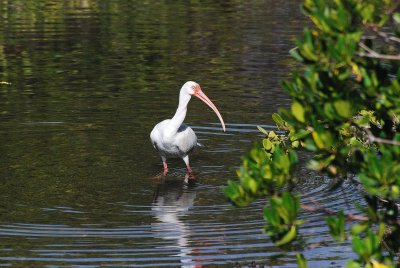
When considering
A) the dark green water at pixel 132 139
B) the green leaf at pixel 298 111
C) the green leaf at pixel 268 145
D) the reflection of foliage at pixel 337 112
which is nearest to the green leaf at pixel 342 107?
the reflection of foliage at pixel 337 112

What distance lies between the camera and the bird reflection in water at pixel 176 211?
9.61m

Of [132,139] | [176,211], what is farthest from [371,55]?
[132,139]

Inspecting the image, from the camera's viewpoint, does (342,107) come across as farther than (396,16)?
No

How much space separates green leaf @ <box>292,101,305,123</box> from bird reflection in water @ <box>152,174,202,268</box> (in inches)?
137

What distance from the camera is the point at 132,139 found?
48.8ft

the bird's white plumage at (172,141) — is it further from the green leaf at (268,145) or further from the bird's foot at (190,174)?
the green leaf at (268,145)

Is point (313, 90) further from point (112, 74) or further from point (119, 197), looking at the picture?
point (112, 74)

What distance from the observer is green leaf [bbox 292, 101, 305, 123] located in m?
5.91

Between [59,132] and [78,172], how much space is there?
7.82 feet

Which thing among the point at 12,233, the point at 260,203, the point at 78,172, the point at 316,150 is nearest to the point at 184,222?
the point at 260,203

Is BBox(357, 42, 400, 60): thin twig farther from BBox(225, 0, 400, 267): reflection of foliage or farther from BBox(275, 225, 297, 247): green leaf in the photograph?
BBox(275, 225, 297, 247): green leaf

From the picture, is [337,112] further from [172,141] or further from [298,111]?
[172,141]

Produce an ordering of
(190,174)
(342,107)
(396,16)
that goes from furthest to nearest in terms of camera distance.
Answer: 1. (190,174)
2. (396,16)
3. (342,107)

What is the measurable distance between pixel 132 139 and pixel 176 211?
375 cm
